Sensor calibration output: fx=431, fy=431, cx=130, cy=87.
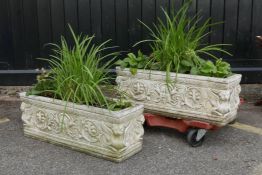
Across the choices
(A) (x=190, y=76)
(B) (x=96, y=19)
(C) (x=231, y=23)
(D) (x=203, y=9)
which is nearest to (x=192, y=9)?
(D) (x=203, y=9)

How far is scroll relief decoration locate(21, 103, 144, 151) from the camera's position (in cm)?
372

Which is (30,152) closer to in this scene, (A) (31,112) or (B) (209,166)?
(A) (31,112)

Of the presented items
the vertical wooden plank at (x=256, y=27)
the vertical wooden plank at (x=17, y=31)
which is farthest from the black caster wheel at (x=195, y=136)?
the vertical wooden plank at (x=17, y=31)

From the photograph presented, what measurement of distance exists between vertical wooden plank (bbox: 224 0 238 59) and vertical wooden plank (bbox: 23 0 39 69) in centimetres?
254

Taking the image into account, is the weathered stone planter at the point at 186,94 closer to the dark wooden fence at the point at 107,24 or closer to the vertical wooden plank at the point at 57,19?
the dark wooden fence at the point at 107,24

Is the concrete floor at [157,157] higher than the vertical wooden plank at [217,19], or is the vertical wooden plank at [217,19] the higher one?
the vertical wooden plank at [217,19]

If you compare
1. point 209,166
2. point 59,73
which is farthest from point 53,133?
point 209,166

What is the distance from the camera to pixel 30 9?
575cm

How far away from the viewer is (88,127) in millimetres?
3859

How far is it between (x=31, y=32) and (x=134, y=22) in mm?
1401

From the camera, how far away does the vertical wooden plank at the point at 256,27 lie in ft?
18.6

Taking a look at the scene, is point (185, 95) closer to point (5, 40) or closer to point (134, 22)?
point (134, 22)

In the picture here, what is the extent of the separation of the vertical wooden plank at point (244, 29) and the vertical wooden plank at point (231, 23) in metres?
0.05

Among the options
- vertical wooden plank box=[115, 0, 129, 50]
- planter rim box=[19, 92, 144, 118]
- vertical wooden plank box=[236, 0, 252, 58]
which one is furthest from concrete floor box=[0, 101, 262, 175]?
vertical wooden plank box=[115, 0, 129, 50]
